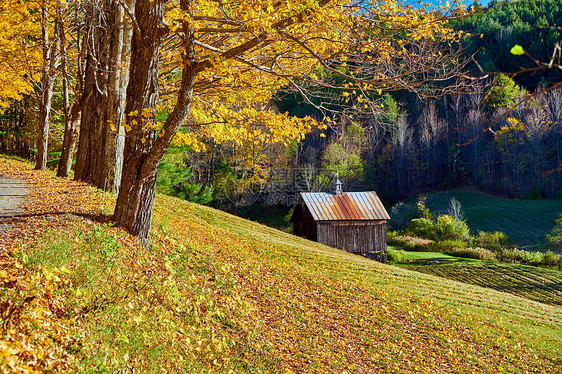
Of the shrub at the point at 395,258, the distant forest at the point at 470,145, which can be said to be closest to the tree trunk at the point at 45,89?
the shrub at the point at 395,258

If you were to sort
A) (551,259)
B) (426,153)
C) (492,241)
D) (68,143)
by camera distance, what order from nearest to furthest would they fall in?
(68,143) → (551,259) → (492,241) → (426,153)

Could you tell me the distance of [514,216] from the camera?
38875mm

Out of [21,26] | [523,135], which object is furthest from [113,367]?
A: [523,135]

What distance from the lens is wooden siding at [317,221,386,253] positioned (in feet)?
84.1

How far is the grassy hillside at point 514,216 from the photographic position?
1331 inches

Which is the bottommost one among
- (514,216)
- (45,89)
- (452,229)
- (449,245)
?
(449,245)

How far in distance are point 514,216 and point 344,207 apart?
22.4 m

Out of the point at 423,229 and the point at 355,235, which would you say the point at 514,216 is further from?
the point at 355,235

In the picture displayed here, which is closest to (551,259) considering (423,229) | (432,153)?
(423,229)

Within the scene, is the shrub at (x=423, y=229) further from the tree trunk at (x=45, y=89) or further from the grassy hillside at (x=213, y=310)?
the tree trunk at (x=45, y=89)

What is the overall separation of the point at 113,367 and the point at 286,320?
366 cm

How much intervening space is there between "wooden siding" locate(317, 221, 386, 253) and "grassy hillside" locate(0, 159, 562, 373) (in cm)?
1362

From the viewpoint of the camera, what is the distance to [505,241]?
106 feet

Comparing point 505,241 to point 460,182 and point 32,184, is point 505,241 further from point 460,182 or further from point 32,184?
point 32,184
